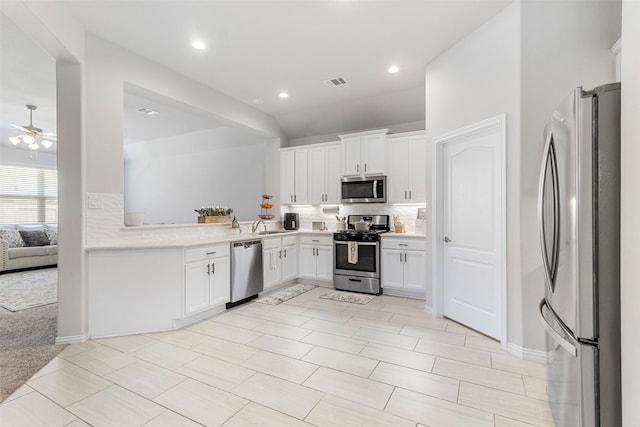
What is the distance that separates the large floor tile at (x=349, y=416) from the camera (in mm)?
1812

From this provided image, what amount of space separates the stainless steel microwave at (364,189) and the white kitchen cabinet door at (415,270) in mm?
1046

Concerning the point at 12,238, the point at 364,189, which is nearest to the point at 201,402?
the point at 364,189

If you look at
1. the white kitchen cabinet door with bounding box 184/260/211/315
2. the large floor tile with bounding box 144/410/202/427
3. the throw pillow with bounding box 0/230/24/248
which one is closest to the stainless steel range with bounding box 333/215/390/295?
the white kitchen cabinet door with bounding box 184/260/211/315

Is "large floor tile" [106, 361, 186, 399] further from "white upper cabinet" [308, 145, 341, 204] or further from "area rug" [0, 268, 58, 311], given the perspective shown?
"white upper cabinet" [308, 145, 341, 204]

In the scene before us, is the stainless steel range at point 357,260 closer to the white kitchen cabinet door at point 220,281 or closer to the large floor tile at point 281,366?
the white kitchen cabinet door at point 220,281

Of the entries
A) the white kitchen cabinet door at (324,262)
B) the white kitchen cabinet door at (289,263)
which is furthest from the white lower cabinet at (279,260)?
the white kitchen cabinet door at (324,262)

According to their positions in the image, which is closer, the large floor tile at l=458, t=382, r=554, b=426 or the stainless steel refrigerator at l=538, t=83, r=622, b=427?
the stainless steel refrigerator at l=538, t=83, r=622, b=427

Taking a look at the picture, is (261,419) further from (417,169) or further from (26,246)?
(26,246)

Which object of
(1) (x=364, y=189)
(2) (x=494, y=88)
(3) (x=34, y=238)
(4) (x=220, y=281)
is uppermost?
(2) (x=494, y=88)

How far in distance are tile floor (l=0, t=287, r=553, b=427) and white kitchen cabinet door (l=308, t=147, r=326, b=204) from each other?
9.10 feet

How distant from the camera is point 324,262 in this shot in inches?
204

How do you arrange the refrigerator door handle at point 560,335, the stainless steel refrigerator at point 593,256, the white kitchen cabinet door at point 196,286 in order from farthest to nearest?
the white kitchen cabinet door at point 196,286 → the refrigerator door handle at point 560,335 → the stainless steel refrigerator at point 593,256

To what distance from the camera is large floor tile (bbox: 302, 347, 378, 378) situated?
2.43 meters

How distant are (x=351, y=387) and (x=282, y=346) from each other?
A: 89cm
